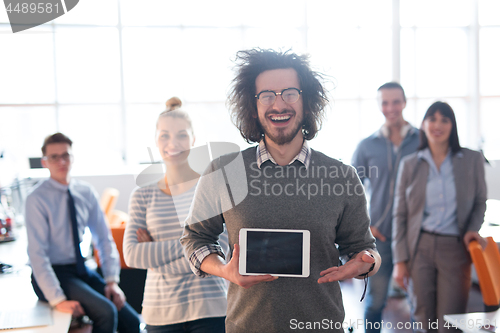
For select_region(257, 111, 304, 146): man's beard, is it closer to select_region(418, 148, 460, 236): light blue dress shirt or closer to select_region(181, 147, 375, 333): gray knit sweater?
select_region(181, 147, 375, 333): gray knit sweater

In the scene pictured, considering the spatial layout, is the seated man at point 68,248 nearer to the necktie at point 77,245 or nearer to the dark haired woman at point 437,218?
the necktie at point 77,245

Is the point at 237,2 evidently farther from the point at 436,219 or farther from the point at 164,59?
the point at 436,219

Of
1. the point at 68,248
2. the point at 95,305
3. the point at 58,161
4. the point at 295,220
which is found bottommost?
the point at 95,305

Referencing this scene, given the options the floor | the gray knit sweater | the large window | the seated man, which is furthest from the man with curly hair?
the large window

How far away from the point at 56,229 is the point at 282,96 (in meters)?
1.95

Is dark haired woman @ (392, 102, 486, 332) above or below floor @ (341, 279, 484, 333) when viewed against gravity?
above

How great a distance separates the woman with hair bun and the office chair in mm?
1443

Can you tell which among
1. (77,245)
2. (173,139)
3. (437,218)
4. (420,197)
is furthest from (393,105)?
(77,245)

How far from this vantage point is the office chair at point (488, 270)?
2214 mm

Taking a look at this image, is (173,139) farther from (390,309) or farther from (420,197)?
(390,309)

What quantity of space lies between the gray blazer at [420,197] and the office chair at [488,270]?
0.45 feet

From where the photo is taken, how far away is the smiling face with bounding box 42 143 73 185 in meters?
2.71

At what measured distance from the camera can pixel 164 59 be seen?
7.18m

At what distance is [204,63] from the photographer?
23.8 feet
